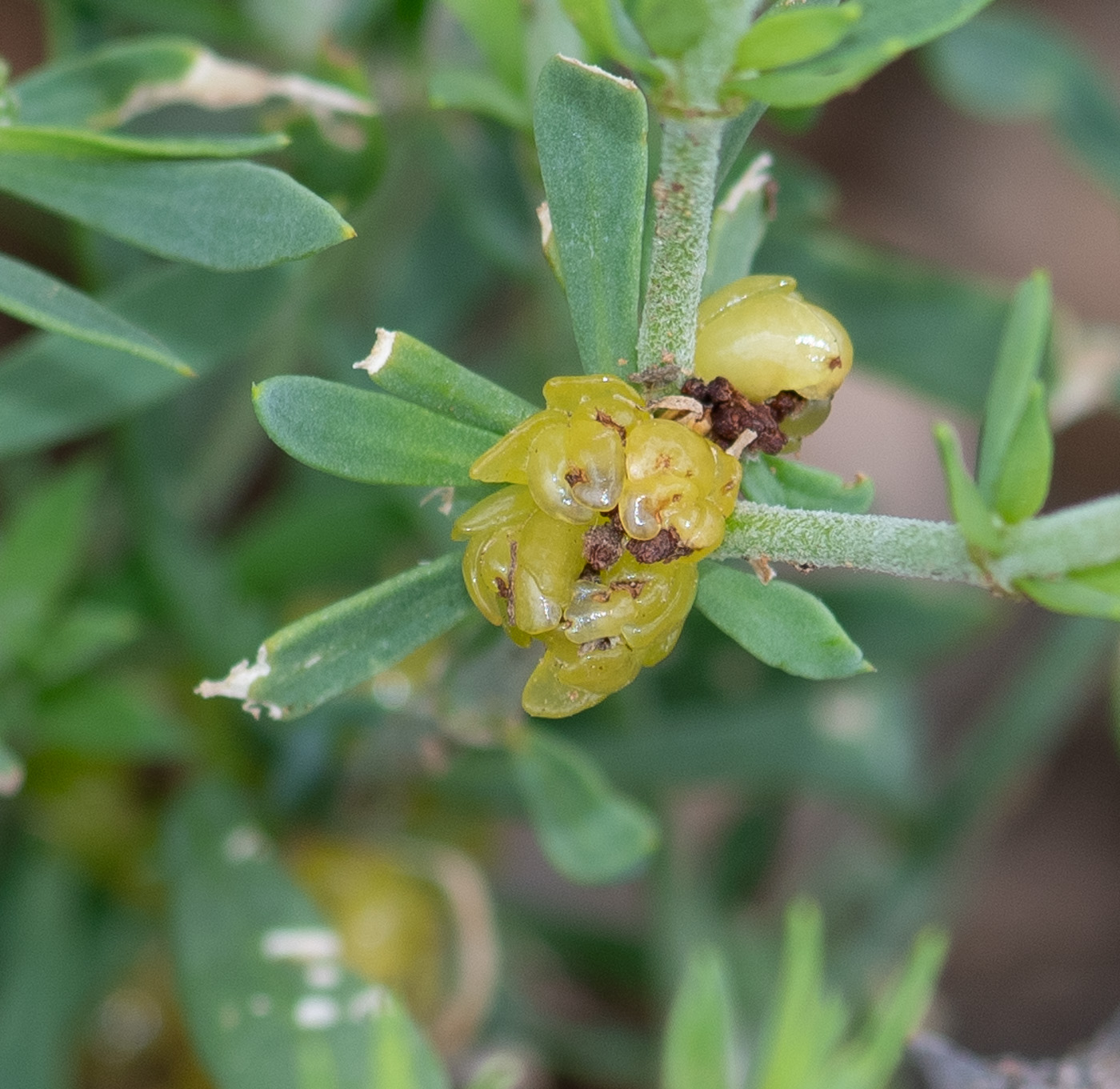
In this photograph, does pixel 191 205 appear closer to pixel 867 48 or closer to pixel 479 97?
pixel 479 97

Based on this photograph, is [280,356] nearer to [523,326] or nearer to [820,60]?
[523,326]

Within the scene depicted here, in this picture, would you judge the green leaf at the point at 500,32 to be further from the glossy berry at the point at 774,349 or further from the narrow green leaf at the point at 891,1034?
the narrow green leaf at the point at 891,1034

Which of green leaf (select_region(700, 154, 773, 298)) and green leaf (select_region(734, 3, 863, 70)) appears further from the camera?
green leaf (select_region(700, 154, 773, 298))

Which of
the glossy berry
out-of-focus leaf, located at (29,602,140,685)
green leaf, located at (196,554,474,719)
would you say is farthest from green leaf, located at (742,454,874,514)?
out-of-focus leaf, located at (29,602,140,685)

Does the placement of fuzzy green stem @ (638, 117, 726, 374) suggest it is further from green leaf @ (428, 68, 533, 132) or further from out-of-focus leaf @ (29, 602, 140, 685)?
out-of-focus leaf @ (29, 602, 140, 685)

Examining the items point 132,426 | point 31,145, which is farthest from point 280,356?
point 31,145

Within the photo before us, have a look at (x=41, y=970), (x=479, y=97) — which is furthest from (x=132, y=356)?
(x=41, y=970)

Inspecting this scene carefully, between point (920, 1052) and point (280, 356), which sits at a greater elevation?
point (280, 356)

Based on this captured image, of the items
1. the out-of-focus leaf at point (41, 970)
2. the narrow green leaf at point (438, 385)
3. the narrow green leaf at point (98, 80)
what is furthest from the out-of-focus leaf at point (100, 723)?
the narrow green leaf at point (438, 385)
